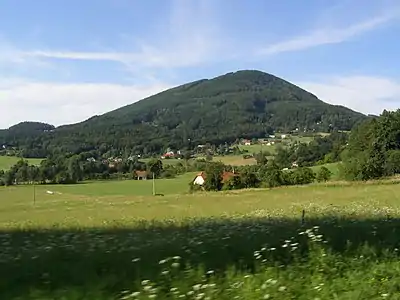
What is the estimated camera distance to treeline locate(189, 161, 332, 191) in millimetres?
87812

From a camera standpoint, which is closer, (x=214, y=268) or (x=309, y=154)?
(x=214, y=268)

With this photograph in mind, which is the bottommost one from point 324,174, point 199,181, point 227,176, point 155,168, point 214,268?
point 214,268

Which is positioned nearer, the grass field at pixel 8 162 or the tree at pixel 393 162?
the tree at pixel 393 162

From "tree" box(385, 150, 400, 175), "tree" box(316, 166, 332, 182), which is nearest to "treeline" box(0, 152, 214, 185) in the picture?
"tree" box(316, 166, 332, 182)

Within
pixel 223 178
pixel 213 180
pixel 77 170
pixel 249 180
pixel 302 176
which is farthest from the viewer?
pixel 77 170

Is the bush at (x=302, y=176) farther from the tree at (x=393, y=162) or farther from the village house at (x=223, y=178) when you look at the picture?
the tree at (x=393, y=162)

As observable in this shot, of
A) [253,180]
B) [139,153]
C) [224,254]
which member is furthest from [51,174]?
[224,254]

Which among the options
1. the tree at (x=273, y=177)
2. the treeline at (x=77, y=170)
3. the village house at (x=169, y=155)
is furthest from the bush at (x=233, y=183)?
the village house at (x=169, y=155)

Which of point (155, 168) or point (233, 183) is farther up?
point (155, 168)

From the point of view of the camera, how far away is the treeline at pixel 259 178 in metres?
87.8

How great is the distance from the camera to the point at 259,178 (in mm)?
92750

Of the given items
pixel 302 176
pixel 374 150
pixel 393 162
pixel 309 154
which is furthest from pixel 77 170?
pixel 393 162

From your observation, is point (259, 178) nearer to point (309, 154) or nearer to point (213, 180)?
point (213, 180)

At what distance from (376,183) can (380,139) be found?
137 ft
